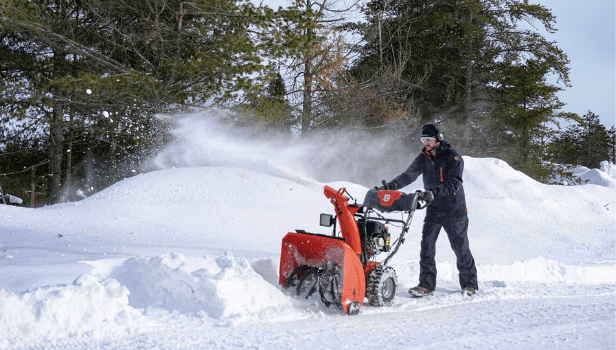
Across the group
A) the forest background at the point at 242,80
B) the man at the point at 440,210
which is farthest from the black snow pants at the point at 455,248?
the forest background at the point at 242,80

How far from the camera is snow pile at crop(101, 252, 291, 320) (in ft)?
11.4

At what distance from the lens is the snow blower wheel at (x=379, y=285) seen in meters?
4.00

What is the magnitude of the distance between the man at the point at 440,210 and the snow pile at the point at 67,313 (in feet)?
8.33

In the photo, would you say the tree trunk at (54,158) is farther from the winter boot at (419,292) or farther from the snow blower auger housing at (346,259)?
the winter boot at (419,292)

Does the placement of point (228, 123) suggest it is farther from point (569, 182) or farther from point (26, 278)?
point (569, 182)

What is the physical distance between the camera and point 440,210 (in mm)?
4793

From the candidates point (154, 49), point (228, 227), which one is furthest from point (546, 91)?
point (228, 227)

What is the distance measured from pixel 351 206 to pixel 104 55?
12.0 meters

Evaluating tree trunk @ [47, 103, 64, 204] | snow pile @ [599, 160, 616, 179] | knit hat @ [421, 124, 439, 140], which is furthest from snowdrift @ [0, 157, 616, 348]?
snow pile @ [599, 160, 616, 179]

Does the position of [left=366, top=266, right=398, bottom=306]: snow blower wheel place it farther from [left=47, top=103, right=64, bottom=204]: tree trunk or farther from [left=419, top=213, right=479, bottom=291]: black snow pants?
[left=47, top=103, right=64, bottom=204]: tree trunk

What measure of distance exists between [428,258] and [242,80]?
9.33 m

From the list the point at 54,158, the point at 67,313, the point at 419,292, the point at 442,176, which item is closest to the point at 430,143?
the point at 442,176

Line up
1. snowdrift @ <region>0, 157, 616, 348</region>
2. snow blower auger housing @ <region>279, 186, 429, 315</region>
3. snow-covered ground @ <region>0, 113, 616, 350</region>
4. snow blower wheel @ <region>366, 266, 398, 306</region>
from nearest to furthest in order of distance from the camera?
1. snow-covered ground @ <region>0, 113, 616, 350</region>
2. snowdrift @ <region>0, 157, 616, 348</region>
3. snow blower auger housing @ <region>279, 186, 429, 315</region>
4. snow blower wheel @ <region>366, 266, 398, 306</region>

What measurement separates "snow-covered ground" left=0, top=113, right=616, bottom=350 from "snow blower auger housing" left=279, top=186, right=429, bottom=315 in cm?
14
